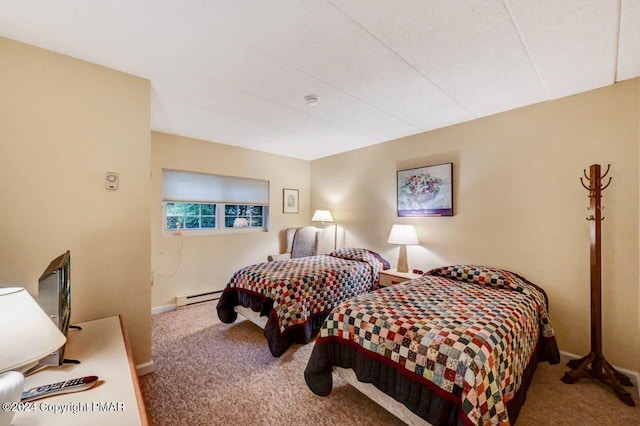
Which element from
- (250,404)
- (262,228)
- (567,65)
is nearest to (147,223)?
(250,404)

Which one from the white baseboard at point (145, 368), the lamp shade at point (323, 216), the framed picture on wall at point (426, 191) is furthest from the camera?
the lamp shade at point (323, 216)

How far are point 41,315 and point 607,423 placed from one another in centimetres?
311

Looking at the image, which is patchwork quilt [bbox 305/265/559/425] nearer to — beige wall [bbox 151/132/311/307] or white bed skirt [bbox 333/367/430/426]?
white bed skirt [bbox 333/367/430/426]

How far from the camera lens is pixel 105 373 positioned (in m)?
1.22

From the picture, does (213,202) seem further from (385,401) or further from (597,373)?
(597,373)

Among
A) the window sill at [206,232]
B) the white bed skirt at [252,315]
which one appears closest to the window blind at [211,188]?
the window sill at [206,232]

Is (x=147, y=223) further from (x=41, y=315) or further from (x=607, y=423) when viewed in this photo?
(x=607, y=423)

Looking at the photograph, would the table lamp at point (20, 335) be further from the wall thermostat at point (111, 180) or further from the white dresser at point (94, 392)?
the wall thermostat at point (111, 180)

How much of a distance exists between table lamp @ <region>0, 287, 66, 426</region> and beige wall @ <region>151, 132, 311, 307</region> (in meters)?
2.72

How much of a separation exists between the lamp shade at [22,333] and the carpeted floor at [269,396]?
110cm

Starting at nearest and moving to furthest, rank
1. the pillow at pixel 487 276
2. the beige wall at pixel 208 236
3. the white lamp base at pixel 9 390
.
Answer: the white lamp base at pixel 9 390
the pillow at pixel 487 276
the beige wall at pixel 208 236

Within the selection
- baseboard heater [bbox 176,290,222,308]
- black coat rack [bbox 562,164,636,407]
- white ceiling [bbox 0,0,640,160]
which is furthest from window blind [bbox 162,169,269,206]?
black coat rack [bbox 562,164,636,407]

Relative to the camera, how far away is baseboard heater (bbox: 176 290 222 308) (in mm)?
3658

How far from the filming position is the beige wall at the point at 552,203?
7.11 ft
